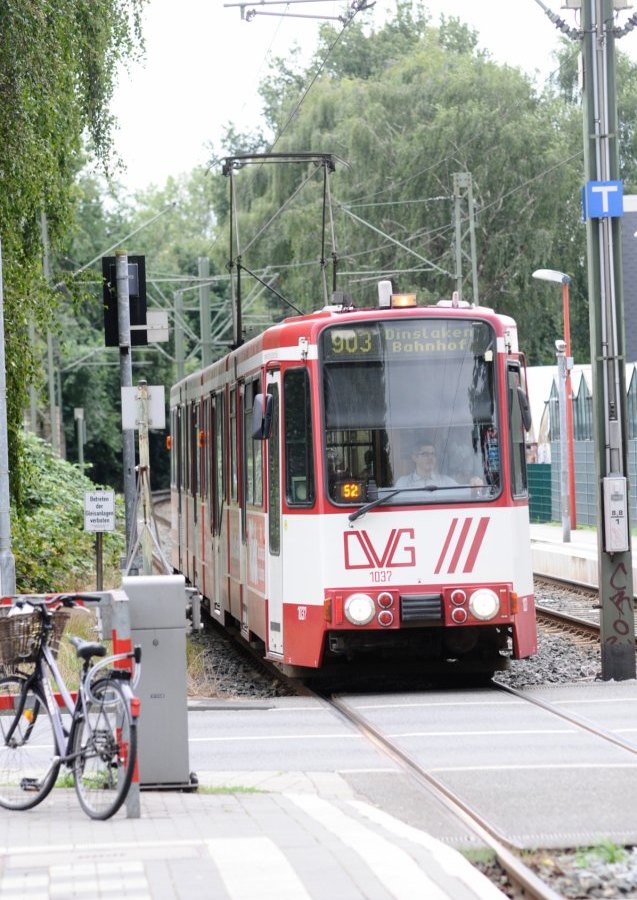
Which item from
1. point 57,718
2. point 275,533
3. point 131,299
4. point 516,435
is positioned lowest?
point 57,718

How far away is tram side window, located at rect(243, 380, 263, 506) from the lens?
48.2 feet

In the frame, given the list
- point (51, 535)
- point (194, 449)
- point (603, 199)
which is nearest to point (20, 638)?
point (603, 199)

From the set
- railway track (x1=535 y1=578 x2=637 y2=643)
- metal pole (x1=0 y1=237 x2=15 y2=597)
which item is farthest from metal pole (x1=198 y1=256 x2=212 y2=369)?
metal pole (x1=0 y1=237 x2=15 y2=597)

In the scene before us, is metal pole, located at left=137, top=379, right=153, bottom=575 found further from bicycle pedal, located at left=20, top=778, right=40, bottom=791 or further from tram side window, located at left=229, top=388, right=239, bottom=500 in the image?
bicycle pedal, located at left=20, top=778, right=40, bottom=791

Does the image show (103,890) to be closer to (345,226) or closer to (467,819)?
(467,819)

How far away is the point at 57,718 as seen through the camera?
809cm

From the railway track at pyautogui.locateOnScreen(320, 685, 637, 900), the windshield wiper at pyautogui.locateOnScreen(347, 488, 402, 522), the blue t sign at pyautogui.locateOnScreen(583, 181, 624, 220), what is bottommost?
the railway track at pyautogui.locateOnScreen(320, 685, 637, 900)

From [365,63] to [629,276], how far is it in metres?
32.5

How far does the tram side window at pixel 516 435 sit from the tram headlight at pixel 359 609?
Answer: 4.95 ft

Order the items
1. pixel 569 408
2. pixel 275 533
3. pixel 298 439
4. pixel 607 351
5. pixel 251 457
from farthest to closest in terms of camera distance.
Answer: pixel 569 408
pixel 251 457
pixel 607 351
pixel 275 533
pixel 298 439

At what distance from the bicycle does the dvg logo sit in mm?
4561

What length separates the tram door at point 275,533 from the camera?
13.6m

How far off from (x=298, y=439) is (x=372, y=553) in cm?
108

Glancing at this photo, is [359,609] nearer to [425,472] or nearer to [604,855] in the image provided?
[425,472]
